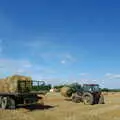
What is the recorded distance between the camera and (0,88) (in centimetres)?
2786

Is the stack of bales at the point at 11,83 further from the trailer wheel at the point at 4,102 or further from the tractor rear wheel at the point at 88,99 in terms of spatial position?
the tractor rear wheel at the point at 88,99

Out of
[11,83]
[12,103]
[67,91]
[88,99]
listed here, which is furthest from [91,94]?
[11,83]

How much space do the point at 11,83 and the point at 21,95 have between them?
1.34 m

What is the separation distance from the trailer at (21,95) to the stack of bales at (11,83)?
243 millimetres

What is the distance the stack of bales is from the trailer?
0.24 metres

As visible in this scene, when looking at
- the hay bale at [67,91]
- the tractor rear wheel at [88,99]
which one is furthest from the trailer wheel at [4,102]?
the hay bale at [67,91]

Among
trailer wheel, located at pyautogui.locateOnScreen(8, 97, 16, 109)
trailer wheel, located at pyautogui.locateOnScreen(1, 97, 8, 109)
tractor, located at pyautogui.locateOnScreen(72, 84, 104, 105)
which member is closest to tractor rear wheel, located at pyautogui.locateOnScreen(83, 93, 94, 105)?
tractor, located at pyautogui.locateOnScreen(72, 84, 104, 105)

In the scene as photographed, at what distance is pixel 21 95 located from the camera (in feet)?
86.0

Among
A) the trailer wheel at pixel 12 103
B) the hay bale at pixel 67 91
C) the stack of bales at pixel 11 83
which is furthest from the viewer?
the hay bale at pixel 67 91

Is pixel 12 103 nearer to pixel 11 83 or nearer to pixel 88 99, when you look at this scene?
pixel 11 83

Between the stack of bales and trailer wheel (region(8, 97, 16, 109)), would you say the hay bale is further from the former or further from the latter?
trailer wheel (region(8, 97, 16, 109))

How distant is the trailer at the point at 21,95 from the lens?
26.3m

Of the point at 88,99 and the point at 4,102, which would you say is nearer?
the point at 4,102

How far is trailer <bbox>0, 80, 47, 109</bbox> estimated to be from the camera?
1037 inches
